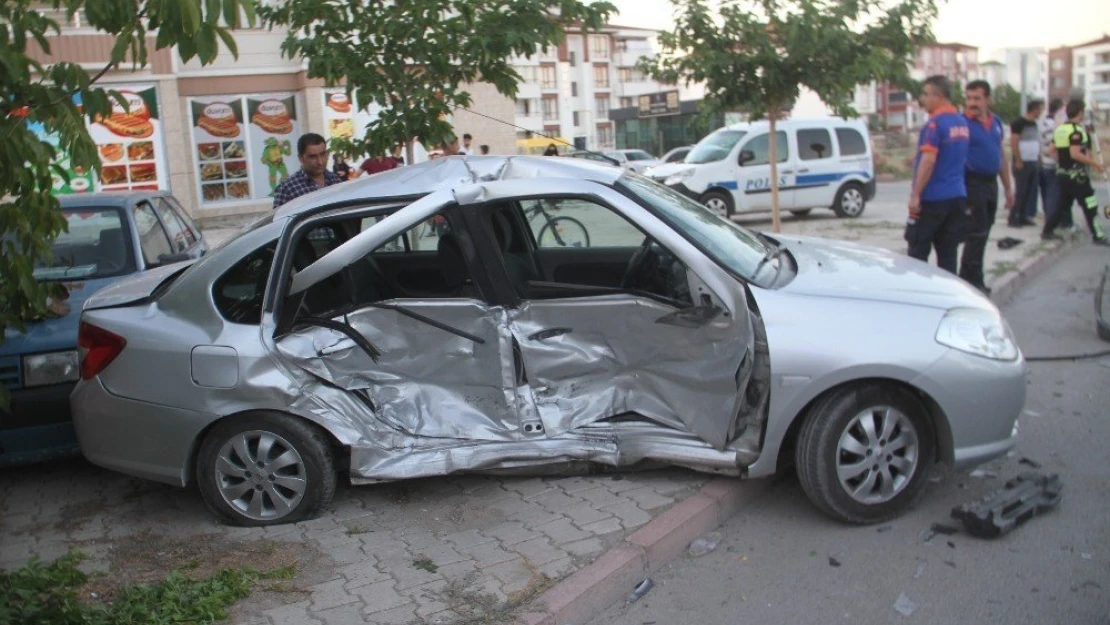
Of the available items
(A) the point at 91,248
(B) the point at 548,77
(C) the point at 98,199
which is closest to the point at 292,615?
(A) the point at 91,248

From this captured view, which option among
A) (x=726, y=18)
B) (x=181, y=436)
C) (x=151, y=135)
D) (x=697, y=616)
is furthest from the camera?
(x=151, y=135)

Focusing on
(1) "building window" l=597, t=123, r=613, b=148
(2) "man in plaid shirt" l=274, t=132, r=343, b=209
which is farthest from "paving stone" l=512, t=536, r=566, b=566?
(1) "building window" l=597, t=123, r=613, b=148

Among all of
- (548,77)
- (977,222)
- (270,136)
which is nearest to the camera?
(977,222)

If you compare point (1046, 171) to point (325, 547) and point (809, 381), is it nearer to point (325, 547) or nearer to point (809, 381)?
point (809, 381)

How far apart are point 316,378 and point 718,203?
1464 centimetres

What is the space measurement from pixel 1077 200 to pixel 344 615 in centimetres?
1195

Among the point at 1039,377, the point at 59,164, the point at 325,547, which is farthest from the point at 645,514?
the point at 1039,377

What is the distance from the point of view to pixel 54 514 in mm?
5223

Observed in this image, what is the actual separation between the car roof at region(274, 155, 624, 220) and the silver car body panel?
0.01 m

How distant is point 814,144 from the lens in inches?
749

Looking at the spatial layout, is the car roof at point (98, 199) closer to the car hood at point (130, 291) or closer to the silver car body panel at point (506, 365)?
the car hood at point (130, 291)

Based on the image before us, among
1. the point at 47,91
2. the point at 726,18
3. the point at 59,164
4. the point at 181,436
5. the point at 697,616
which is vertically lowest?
the point at 697,616

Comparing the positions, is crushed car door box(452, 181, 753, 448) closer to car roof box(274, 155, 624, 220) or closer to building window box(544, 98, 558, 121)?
car roof box(274, 155, 624, 220)

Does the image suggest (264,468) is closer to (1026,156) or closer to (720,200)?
(1026,156)
